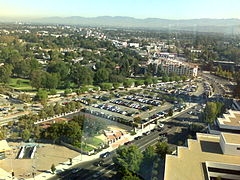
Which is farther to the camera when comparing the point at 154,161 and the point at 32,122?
the point at 32,122

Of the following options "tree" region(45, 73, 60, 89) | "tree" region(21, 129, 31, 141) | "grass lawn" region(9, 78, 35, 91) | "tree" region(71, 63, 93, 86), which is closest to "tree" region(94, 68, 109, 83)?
"tree" region(71, 63, 93, 86)

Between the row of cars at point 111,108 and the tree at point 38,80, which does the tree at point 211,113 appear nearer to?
the row of cars at point 111,108

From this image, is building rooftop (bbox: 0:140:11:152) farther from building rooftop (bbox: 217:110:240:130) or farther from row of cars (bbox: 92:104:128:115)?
building rooftop (bbox: 217:110:240:130)

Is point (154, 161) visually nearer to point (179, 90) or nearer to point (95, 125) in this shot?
point (95, 125)

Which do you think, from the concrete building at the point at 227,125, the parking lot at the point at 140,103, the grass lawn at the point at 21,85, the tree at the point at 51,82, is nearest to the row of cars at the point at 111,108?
the parking lot at the point at 140,103

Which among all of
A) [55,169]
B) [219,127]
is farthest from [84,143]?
[219,127]

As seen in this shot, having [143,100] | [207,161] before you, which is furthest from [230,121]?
[143,100]

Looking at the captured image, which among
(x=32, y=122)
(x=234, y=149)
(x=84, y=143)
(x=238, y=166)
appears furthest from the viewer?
(x=32, y=122)

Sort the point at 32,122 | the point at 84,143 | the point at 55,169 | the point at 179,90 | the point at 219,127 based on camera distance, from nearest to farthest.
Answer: the point at 55,169
the point at 219,127
the point at 84,143
the point at 32,122
the point at 179,90
